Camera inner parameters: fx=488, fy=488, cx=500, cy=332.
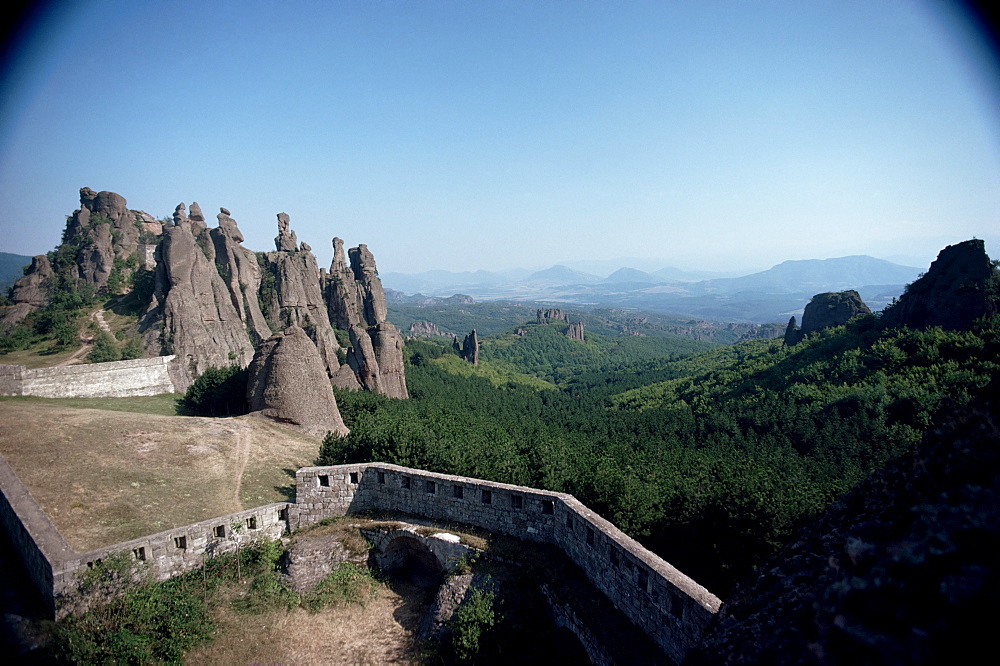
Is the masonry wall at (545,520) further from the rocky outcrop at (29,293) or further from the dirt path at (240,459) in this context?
the rocky outcrop at (29,293)

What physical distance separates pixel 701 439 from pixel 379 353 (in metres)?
26.6

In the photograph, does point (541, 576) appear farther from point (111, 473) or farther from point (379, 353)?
point (379, 353)

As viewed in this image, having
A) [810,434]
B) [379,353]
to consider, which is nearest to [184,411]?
[379,353]

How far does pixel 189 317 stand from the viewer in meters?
37.2

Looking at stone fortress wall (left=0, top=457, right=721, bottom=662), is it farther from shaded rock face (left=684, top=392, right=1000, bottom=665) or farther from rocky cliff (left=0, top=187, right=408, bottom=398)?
rocky cliff (left=0, top=187, right=408, bottom=398)

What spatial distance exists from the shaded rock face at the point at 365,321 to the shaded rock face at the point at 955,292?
45.2m

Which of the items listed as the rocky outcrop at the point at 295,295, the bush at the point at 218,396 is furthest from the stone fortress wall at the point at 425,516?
the rocky outcrop at the point at 295,295

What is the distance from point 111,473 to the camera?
16297mm

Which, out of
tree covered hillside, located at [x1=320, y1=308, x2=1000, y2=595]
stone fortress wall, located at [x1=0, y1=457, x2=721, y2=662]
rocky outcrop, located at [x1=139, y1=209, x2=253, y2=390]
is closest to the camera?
stone fortress wall, located at [x1=0, y1=457, x2=721, y2=662]

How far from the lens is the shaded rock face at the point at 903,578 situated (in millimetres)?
2438

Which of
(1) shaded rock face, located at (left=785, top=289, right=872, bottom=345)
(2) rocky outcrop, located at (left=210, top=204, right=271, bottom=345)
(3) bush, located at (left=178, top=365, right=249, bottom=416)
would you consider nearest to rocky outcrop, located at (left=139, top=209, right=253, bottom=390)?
(2) rocky outcrop, located at (left=210, top=204, right=271, bottom=345)

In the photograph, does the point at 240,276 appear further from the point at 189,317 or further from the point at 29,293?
the point at 29,293

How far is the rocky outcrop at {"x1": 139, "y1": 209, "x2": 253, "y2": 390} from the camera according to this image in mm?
35938

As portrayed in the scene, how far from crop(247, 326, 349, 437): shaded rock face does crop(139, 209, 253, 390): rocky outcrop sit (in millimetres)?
11808
